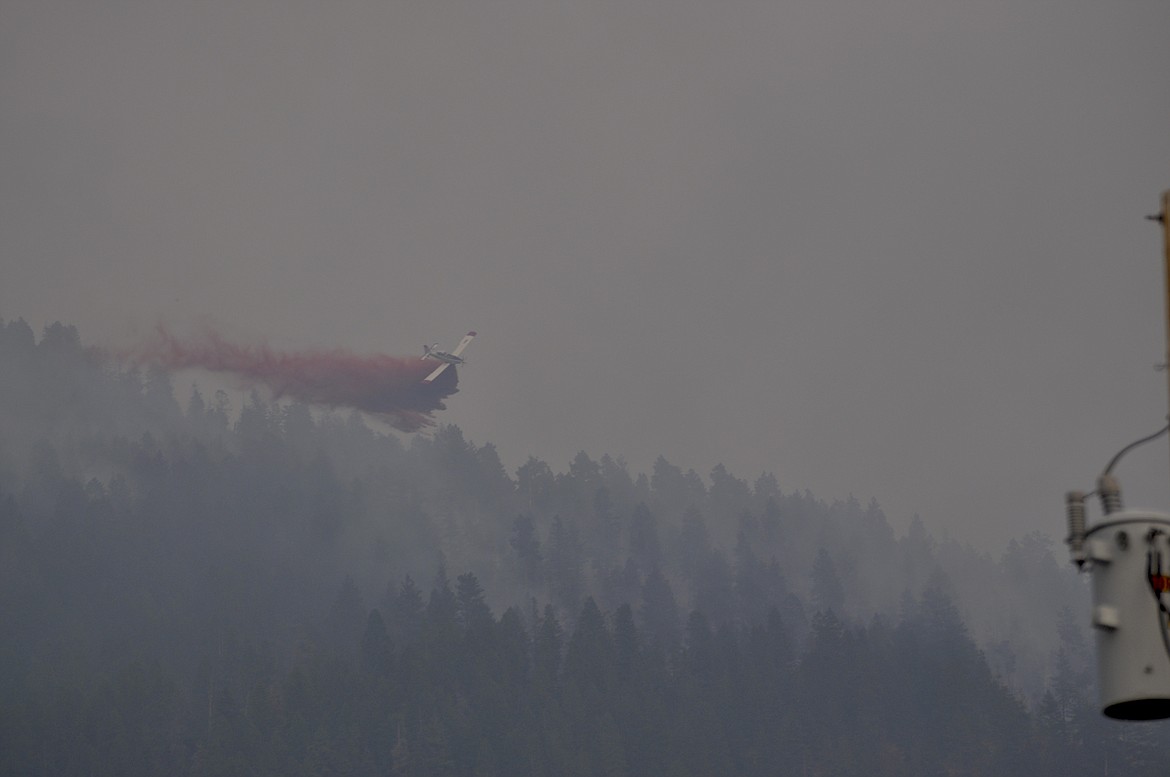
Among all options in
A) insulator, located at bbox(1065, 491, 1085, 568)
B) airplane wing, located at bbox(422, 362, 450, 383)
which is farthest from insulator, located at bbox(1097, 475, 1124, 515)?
airplane wing, located at bbox(422, 362, 450, 383)

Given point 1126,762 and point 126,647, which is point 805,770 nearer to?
point 1126,762

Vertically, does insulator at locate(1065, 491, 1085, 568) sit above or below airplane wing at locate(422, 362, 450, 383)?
below

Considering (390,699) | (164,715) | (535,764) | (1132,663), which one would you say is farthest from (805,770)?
(1132,663)

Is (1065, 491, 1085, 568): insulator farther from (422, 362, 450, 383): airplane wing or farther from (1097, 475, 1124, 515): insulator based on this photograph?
(422, 362, 450, 383): airplane wing

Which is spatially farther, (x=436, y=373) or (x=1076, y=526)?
(x=436, y=373)

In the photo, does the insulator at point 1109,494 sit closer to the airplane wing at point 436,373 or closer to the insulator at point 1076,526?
the insulator at point 1076,526

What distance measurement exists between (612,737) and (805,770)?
70.7 ft

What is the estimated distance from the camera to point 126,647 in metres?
195

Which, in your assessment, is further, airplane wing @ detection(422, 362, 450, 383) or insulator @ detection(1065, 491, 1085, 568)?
airplane wing @ detection(422, 362, 450, 383)

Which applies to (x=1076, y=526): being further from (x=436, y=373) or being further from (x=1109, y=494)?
(x=436, y=373)

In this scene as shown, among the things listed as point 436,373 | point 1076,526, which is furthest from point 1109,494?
point 436,373

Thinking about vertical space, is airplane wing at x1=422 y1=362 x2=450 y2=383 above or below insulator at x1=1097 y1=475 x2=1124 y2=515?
above

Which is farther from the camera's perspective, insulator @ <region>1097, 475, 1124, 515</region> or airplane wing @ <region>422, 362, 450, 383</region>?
airplane wing @ <region>422, 362, 450, 383</region>

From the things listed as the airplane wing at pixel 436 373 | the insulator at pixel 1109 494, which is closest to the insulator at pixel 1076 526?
the insulator at pixel 1109 494
